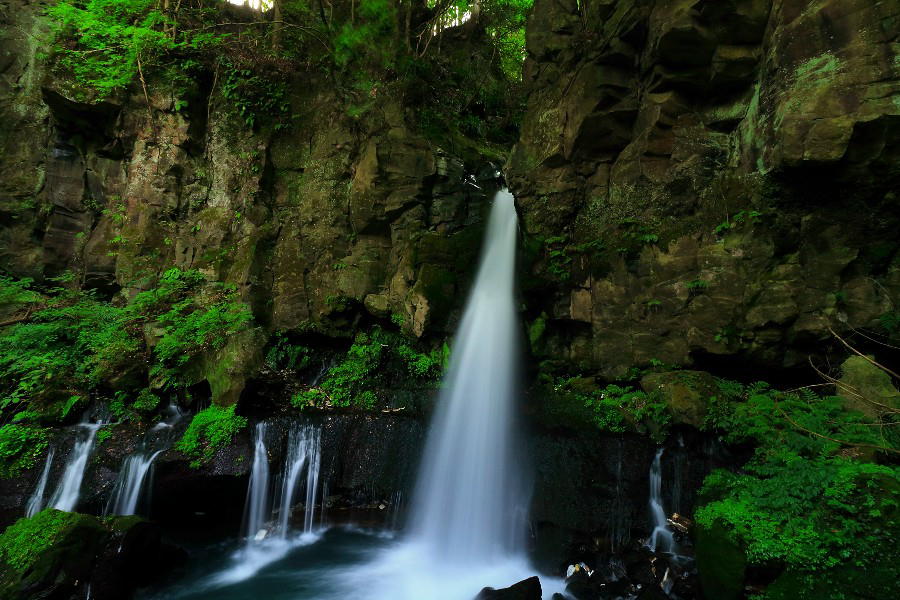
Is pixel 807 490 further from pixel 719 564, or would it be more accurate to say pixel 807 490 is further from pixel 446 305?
pixel 446 305

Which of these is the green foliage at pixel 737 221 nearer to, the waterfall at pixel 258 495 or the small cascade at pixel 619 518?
the small cascade at pixel 619 518

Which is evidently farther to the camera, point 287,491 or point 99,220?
point 99,220

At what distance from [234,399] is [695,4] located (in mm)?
10541

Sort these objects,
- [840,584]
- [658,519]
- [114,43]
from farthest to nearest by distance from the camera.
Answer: [114,43], [658,519], [840,584]

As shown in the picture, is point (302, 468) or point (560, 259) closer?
point (302, 468)

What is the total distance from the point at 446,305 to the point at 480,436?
9.36 feet

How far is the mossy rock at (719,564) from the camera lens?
3977mm

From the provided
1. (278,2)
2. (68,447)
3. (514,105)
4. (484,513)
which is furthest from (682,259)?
(278,2)

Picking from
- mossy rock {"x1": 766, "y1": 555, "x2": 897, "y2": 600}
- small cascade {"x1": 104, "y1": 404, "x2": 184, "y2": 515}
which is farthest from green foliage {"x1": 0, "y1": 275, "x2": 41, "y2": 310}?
mossy rock {"x1": 766, "y1": 555, "x2": 897, "y2": 600}

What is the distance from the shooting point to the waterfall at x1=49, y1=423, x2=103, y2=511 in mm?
6562

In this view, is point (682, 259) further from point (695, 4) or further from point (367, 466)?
point (367, 466)

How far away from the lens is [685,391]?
20.1 feet

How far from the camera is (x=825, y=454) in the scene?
14.7ft

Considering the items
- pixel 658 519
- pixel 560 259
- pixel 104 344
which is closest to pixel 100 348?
pixel 104 344
